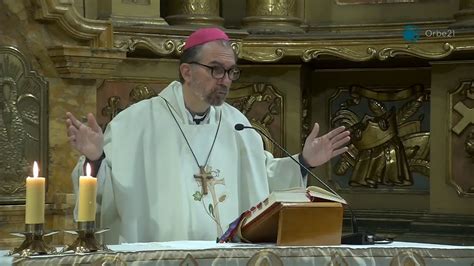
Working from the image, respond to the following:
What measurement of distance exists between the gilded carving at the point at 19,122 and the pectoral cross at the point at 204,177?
1343 mm

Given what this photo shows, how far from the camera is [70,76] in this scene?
630cm

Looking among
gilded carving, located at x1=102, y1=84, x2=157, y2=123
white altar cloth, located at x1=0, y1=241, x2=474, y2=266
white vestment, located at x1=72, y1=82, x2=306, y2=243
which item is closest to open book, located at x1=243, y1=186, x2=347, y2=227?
white altar cloth, located at x1=0, y1=241, x2=474, y2=266

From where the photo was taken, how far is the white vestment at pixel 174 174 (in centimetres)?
486

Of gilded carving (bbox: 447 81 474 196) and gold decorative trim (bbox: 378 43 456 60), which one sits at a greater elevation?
gold decorative trim (bbox: 378 43 456 60)

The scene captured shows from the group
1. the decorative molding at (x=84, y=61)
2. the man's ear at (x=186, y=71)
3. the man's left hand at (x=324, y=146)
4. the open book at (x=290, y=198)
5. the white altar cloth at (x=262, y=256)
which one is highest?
the decorative molding at (x=84, y=61)

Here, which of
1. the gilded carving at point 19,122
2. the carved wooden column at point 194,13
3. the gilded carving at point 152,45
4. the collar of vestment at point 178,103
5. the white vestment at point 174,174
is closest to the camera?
the white vestment at point 174,174

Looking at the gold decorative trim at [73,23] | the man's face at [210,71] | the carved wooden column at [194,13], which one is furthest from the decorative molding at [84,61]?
the carved wooden column at [194,13]

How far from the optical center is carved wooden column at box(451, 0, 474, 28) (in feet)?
25.5

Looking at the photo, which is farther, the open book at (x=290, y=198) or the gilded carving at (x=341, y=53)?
the gilded carving at (x=341, y=53)

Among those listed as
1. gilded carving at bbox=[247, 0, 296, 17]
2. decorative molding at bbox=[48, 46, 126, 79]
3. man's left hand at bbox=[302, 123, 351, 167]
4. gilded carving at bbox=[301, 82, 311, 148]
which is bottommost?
man's left hand at bbox=[302, 123, 351, 167]

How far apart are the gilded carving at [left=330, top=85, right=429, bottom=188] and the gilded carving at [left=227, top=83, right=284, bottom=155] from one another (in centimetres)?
57

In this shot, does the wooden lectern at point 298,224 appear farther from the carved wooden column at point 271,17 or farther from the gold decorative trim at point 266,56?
the carved wooden column at point 271,17

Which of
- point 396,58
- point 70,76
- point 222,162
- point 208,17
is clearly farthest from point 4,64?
point 396,58

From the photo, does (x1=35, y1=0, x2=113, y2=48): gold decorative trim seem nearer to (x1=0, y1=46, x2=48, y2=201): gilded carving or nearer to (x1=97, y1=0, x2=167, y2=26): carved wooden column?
(x1=0, y1=46, x2=48, y2=201): gilded carving
